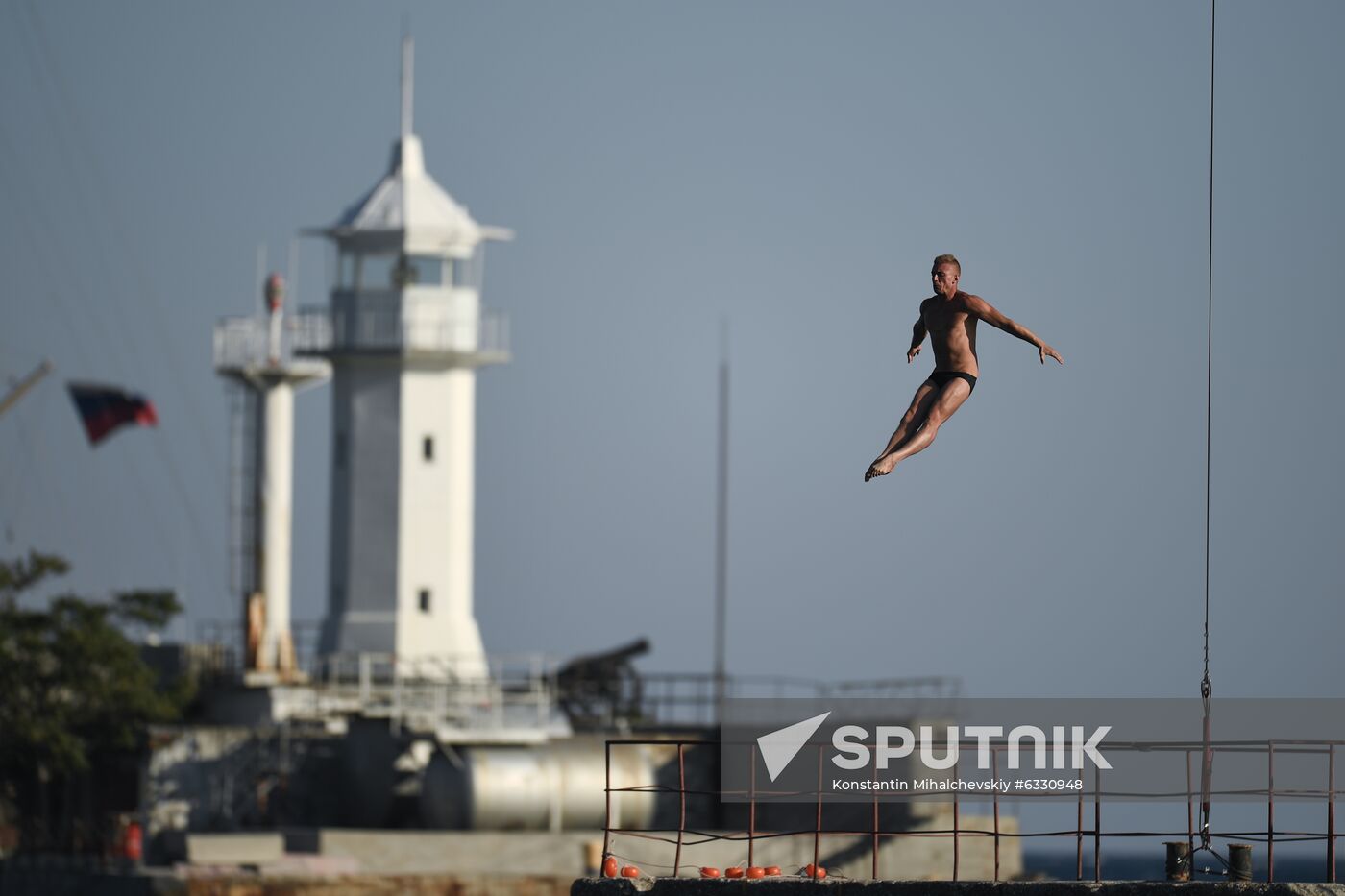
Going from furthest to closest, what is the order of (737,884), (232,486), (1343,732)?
(232,486) < (1343,732) < (737,884)

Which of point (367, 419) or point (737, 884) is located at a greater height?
point (367, 419)

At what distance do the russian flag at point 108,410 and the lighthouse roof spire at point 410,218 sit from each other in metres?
7.52

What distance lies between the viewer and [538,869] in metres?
50.8

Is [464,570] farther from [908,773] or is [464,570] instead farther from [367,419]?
[908,773]

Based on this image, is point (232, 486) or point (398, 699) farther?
point (232, 486)

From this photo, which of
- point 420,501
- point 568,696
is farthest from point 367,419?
point 568,696

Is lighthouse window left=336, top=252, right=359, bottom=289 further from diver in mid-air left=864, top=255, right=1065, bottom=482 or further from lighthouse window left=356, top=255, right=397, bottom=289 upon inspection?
diver in mid-air left=864, top=255, right=1065, bottom=482

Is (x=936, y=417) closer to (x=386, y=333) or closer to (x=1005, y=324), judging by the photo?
(x=1005, y=324)

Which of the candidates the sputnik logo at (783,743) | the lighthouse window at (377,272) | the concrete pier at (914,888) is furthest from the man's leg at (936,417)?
the lighthouse window at (377,272)

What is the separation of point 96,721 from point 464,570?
32.3ft

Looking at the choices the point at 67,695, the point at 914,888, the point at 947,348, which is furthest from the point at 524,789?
the point at 947,348

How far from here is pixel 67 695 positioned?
5956 centimetres

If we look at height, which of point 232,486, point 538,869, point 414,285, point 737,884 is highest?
point 414,285

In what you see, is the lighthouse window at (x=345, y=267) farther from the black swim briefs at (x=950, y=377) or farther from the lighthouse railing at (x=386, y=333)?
the black swim briefs at (x=950, y=377)
